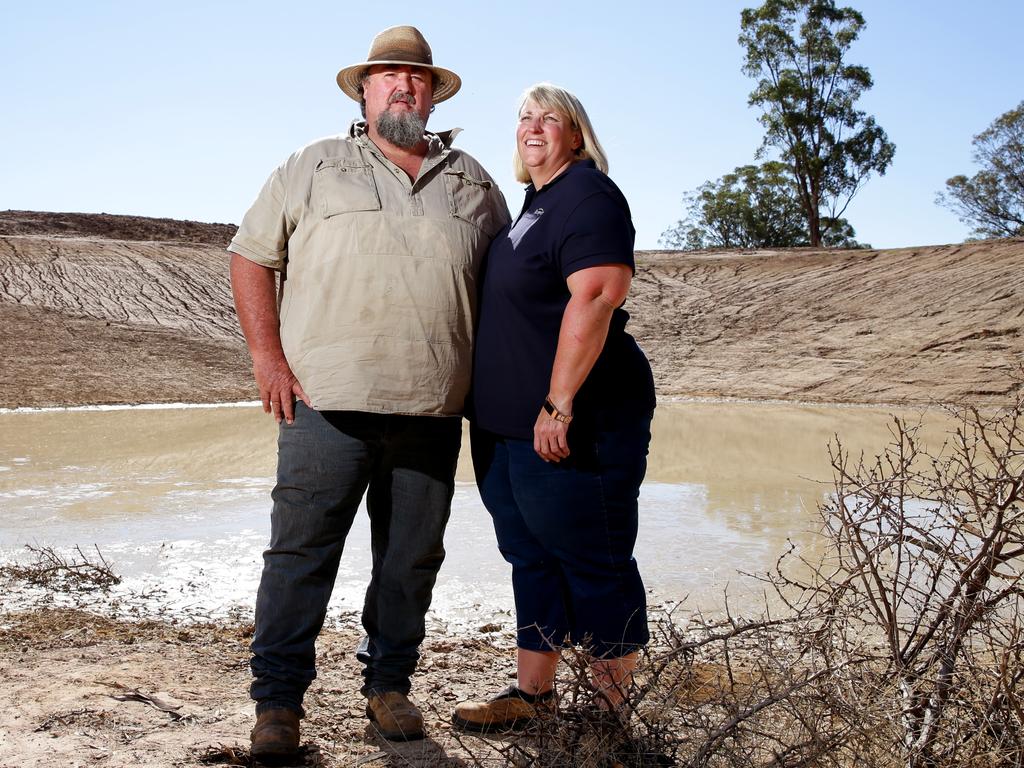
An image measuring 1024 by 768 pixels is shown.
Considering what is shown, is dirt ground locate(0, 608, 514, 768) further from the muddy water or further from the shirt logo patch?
the shirt logo patch

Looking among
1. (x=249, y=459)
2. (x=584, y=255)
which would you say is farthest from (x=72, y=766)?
(x=249, y=459)

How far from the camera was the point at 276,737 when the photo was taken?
2.92 metres

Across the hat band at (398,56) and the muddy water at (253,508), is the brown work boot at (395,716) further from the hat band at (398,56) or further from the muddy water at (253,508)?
the hat band at (398,56)

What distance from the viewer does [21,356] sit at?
17703 millimetres

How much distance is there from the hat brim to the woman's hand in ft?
4.21

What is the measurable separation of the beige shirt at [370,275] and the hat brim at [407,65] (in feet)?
1.07

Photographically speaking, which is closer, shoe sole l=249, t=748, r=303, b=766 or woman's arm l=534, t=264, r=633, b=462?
woman's arm l=534, t=264, r=633, b=462

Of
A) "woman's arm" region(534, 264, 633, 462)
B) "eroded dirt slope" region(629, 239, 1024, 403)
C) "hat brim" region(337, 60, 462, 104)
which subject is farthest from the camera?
"eroded dirt slope" region(629, 239, 1024, 403)

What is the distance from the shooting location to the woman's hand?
9.25 feet

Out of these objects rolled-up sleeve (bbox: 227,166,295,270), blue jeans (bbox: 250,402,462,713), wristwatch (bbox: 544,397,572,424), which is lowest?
blue jeans (bbox: 250,402,462,713)

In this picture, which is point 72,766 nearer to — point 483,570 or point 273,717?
point 273,717

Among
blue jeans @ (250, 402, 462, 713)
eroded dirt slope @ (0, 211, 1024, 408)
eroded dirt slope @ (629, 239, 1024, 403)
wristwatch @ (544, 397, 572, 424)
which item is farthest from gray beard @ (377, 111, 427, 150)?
eroded dirt slope @ (629, 239, 1024, 403)

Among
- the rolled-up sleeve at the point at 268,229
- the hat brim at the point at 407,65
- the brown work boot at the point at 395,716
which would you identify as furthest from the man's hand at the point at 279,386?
the hat brim at the point at 407,65

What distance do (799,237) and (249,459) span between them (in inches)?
1487
